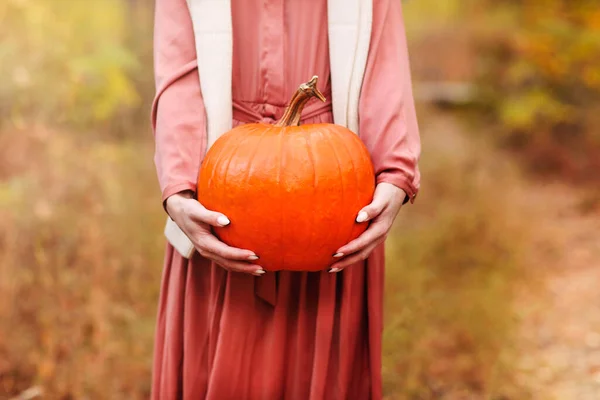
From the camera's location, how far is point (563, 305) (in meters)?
4.19

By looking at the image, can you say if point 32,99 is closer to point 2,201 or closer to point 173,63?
Result: point 2,201

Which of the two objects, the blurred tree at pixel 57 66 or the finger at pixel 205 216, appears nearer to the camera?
the finger at pixel 205 216

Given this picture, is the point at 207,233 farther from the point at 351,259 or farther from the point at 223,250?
the point at 351,259

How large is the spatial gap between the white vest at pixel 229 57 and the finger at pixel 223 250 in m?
0.14

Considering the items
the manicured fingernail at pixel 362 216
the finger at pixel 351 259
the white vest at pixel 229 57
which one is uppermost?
the white vest at pixel 229 57

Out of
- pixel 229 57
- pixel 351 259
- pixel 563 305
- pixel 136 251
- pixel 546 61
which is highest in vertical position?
pixel 229 57

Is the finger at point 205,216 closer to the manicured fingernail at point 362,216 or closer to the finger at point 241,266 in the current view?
the finger at point 241,266

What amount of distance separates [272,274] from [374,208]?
32cm

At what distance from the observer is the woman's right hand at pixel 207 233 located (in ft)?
4.69

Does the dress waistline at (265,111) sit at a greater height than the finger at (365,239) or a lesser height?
greater

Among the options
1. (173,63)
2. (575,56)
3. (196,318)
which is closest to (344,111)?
(173,63)

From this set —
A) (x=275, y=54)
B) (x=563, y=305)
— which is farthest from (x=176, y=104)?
(x=563, y=305)

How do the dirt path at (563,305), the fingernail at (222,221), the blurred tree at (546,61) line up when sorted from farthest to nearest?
the blurred tree at (546,61) → the dirt path at (563,305) → the fingernail at (222,221)

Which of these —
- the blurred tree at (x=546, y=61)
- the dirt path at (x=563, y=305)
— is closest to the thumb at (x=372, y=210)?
the dirt path at (x=563, y=305)
